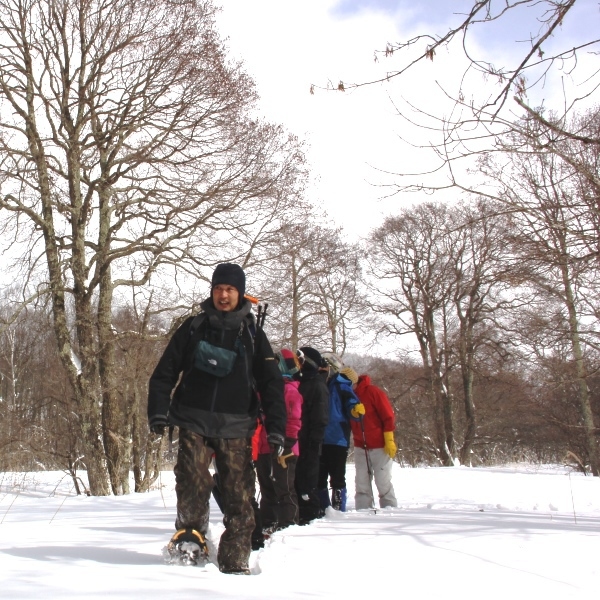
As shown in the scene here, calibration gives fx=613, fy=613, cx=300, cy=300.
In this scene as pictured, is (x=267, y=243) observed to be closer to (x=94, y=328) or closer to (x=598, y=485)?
(x=94, y=328)

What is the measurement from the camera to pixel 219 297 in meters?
3.72

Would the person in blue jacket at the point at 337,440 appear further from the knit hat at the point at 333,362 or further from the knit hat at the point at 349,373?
the knit hat at the point at 333,362

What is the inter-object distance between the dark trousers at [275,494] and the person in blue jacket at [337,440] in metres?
1.59

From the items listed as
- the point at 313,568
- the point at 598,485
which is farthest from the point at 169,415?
the point at 598,485

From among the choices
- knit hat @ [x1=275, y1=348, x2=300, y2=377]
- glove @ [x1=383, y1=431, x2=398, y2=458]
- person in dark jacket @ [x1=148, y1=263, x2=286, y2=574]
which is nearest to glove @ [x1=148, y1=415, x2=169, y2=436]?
person in dark jacket @ [x1=148, y1=263, x2=286, y2=574]

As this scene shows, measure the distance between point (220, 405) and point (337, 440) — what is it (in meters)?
3.46

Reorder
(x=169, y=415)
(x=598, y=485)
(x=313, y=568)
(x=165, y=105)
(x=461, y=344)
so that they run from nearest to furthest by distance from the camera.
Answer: (x=313, y=568)
(x=169, y=415)
(x=598, y=485)
(x=165, y=105)
(x=461, y=344)

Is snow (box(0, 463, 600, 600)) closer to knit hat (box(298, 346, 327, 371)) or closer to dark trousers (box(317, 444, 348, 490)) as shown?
dark trousers (box(317, 444, 348, 490))

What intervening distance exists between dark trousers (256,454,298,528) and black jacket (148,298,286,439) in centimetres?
146

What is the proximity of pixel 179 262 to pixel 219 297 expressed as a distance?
936 cm

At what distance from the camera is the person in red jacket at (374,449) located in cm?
699

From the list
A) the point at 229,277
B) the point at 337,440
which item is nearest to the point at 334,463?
the point at 337,440

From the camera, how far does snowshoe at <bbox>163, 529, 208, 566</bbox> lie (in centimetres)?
320

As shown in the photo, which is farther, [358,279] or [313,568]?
[358,279]
